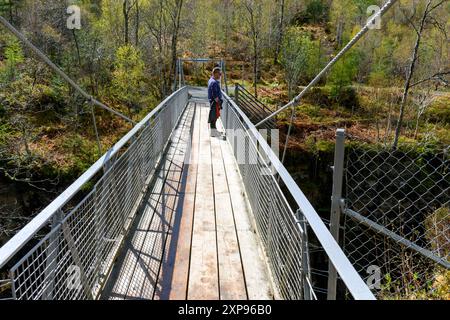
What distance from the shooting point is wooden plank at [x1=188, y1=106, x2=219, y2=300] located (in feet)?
9.02

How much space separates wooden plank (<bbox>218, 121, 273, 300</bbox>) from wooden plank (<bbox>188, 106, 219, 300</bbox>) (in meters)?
0.26

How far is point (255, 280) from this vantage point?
2.89 meters

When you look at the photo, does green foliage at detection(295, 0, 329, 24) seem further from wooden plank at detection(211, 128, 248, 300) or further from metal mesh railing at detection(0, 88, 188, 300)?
metal mesh railing at detection(0, 88, 188, 300)

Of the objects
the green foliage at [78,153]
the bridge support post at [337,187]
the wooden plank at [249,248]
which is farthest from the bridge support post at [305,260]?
the green foliage at [78,153]

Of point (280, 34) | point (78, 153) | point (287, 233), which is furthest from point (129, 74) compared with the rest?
point (287, 233)

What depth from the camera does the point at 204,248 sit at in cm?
337

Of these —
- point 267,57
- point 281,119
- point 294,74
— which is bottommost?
point 281,119

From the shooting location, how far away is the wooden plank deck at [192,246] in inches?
108

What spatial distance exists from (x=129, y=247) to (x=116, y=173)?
686 millimetres

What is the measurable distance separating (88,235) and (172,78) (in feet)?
78.4

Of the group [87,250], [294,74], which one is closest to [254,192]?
[87,250]

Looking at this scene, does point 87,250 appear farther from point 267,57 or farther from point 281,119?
point 267,57

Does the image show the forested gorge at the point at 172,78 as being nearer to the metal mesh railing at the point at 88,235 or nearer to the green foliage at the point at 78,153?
the green foliage at the point at 78,153

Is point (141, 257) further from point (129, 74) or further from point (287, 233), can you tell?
point (129, 74)
